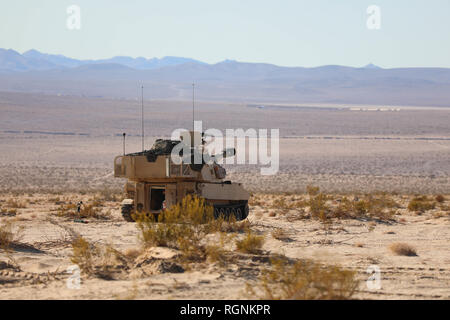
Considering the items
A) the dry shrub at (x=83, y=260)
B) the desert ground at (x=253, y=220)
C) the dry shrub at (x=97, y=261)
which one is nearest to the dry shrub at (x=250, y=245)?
the desert ground at (x=253, y=220)

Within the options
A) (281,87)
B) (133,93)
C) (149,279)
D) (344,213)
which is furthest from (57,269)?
(281,87)

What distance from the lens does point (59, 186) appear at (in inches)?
1414

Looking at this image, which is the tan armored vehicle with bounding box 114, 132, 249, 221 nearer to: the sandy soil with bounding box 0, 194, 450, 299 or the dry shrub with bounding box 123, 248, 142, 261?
the sandy soil with bounding box 0, 194, 450, 299

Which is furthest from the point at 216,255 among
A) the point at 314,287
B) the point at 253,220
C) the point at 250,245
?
the point at 253,220

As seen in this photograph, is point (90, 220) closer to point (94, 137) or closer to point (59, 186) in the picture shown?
point (59, 186)

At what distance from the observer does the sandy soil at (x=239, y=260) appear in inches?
333

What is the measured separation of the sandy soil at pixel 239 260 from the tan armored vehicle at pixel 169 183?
0.78m

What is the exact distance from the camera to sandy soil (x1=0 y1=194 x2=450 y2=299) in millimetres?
8461

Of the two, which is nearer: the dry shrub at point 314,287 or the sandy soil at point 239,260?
the dry shrub at point 314,287

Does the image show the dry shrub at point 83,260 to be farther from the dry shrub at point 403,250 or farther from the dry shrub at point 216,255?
the dry shrub at point 403,250

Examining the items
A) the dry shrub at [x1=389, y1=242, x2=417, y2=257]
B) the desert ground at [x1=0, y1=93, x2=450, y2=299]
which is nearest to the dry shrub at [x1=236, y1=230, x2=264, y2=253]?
the desert ground at [x1=0, y1=93, x2=450, y2=299]

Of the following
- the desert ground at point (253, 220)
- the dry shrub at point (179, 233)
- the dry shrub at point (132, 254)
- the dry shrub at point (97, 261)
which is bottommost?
the desert ground at point (253, 220)

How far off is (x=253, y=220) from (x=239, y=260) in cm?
830
